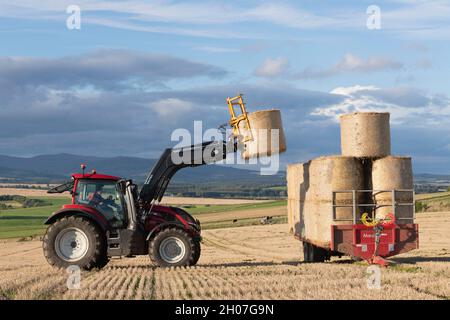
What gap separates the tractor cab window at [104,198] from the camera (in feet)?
54.5

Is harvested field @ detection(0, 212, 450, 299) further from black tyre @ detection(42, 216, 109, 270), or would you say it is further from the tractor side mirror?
the tractor side mirror

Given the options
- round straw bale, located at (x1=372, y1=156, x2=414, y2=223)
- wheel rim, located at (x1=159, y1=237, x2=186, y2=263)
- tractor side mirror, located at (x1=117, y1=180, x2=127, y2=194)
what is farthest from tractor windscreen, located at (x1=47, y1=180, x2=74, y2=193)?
round straw bale, located at (x1=372, y1=156, x2=414, y2=223)

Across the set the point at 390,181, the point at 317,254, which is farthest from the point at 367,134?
the point at 317,254

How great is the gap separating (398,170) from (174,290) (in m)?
7.28

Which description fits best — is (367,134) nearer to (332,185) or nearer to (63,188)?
(332,185)

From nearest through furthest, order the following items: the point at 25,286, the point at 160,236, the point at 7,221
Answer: the point at 25,286
the point at 160,236
the point at 7,221

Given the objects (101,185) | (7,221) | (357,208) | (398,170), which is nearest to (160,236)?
(101,185)

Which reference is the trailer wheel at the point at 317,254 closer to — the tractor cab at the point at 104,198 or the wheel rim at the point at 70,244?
the tractor cab at the point at 104,198

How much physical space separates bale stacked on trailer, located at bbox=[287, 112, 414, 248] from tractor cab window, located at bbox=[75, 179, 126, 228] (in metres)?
4.72

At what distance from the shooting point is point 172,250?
16672 mm

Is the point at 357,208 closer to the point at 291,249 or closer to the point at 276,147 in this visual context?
the point at 276,147
